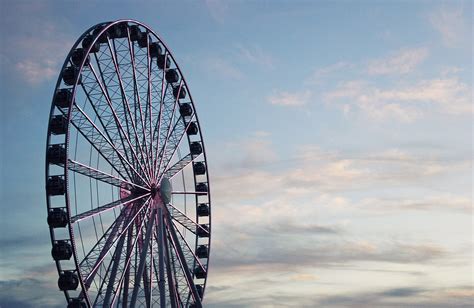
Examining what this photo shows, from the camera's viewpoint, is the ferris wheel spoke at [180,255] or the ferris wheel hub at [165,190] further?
the ferris wheel spoke at [180,255]

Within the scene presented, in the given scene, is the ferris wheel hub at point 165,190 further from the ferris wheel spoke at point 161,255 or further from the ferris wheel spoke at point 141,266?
the ferris wheel spoke at point 141,266

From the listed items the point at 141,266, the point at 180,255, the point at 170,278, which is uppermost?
the point at 180,255

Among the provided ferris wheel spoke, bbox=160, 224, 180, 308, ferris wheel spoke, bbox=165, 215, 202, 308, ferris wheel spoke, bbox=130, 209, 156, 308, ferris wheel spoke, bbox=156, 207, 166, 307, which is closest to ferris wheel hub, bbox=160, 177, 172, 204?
ferris wheel spoke, bbox=156, 207, 166, 307

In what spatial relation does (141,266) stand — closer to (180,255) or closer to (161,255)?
(161,255)

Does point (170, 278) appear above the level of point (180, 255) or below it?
below

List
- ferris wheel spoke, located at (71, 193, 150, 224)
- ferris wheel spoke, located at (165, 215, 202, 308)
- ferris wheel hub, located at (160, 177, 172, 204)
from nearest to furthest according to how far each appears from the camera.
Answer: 1. ferris wheel spoke, located at (71, 193, 150, 224)
2. ferris wheel hub, located at (160, 177, 172, 204)
3. ferris wheel spoke, located at (165, 215, 202, 308)

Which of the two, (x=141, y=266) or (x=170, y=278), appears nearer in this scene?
(x=141, y=266)

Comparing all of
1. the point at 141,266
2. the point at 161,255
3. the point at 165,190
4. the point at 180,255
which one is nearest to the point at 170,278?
the point at 161,255

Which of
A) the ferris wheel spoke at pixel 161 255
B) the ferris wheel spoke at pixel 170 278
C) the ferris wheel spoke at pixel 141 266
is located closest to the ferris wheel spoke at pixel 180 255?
the ferris wheel spoke at pixel 161 255

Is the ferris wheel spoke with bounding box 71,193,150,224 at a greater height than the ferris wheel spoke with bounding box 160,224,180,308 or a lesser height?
greater

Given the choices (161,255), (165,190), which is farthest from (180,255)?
(165,190)

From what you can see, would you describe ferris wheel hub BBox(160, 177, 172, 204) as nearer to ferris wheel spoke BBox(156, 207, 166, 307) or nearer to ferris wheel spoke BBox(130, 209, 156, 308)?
ferris wheel spoke BBox(156, 207, 166, 307)

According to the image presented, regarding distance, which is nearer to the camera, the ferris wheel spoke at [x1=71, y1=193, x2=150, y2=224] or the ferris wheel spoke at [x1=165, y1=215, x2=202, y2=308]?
the ferris wheel spoke at [x1=71, y1=193, x2=150, y2=224]

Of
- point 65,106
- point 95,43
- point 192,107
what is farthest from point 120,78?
point 192,107
